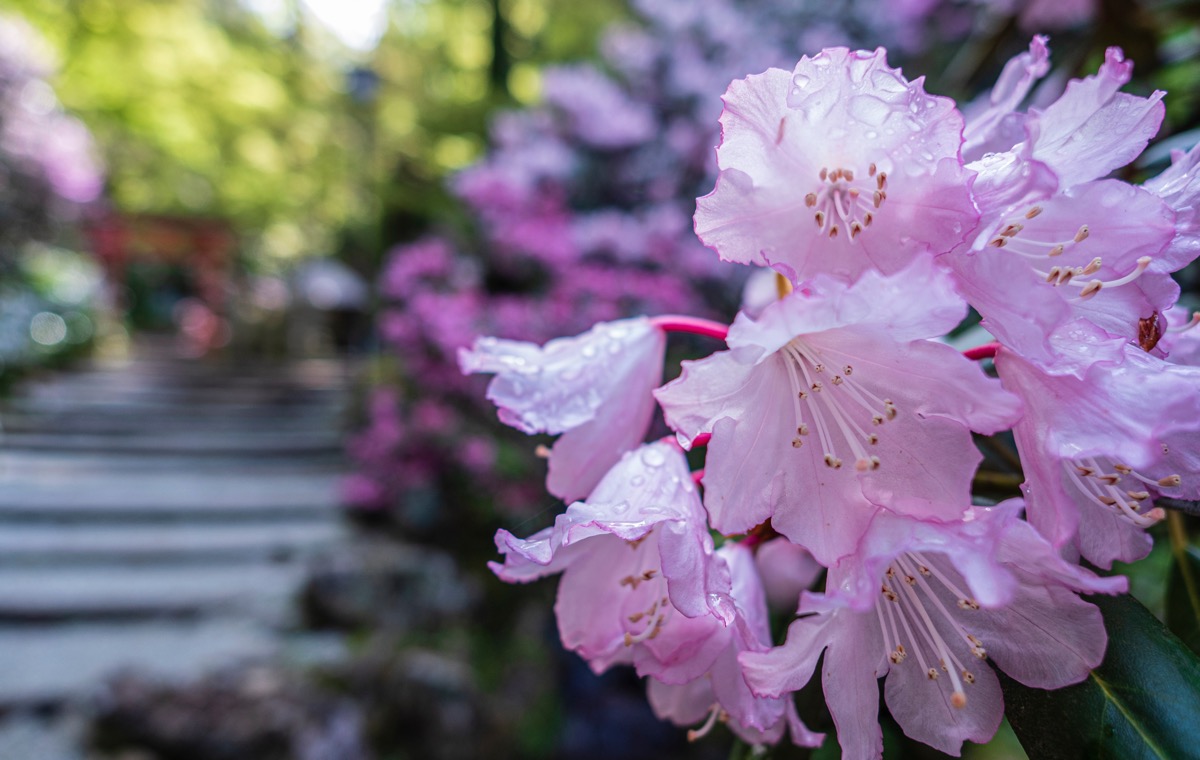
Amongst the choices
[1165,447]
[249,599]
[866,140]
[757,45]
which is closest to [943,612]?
[1165,447]

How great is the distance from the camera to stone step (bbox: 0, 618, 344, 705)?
10.9ft

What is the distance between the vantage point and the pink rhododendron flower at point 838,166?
366 mm

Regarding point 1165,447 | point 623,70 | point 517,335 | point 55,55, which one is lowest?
point 517,335

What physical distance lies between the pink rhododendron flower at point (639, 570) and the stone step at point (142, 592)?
4141mm

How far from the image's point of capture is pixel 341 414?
773cm

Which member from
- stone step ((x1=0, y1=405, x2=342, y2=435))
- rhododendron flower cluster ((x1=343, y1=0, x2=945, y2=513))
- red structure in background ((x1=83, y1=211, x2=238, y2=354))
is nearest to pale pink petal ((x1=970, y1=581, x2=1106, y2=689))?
rhododendron flower cluster ((x1=343, y1=0, x2=945, y2=513))

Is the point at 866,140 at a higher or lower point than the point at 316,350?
higher

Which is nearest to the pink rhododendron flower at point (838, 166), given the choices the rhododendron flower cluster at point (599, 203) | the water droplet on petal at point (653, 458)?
the water droplet on petal at point (653, 458)

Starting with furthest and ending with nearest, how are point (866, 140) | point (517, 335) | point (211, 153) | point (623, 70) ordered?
1. point (211, 153)
2. point (623, 70)
3. point (517, 335)
4. point (866, 140)

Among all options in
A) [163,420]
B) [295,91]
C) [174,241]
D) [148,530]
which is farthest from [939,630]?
[174,241]

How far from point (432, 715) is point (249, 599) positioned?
192 centimetres

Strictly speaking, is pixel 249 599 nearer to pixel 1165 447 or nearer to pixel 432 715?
pixel 432 715

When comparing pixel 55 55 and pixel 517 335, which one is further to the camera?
pixel 55 55

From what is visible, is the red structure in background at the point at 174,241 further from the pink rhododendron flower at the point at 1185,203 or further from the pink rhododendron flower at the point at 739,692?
the pink rhododendron flower at the point at 1185,203
